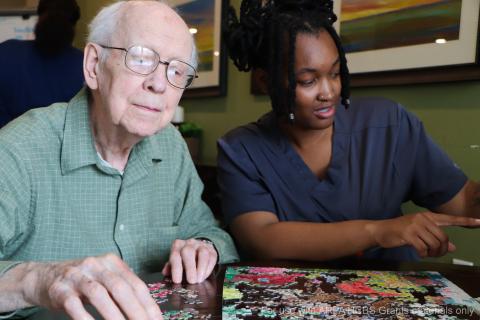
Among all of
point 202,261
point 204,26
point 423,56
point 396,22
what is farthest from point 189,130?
point 202,261

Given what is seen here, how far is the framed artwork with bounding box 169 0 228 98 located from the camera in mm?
3797

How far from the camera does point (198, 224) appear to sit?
167 centimetres

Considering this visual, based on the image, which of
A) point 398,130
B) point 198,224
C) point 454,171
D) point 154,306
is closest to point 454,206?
point 454,171

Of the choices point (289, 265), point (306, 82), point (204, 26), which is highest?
point (204, 26)

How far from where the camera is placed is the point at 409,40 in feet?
7.93

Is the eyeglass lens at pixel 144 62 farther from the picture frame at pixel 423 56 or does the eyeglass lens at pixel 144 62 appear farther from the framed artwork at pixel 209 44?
the framed artwork at pixel 209 44

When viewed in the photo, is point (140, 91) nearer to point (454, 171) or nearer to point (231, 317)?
point (231, 317)

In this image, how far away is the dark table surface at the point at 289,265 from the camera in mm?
1029

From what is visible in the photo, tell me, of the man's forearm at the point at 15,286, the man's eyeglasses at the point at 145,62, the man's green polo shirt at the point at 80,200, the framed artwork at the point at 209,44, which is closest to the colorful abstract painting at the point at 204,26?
the framed artwork at the point at 209,44

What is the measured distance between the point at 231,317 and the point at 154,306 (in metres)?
0.21

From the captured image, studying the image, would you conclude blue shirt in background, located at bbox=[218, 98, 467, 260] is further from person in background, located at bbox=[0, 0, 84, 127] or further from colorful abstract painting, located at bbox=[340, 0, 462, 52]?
person in background, located at bbox=[0, 0, 84, 127]

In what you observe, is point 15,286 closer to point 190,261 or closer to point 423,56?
point 190,261

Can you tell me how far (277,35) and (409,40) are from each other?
975 millimetres

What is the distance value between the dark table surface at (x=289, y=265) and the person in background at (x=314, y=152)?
8.0 inches
